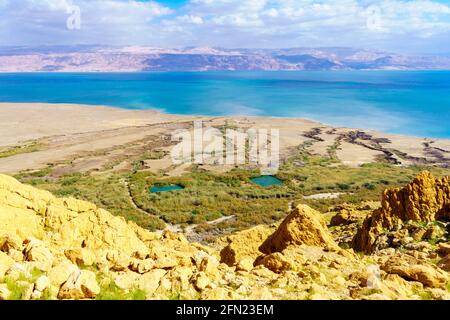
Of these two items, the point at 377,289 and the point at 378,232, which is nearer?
the point at 377,289

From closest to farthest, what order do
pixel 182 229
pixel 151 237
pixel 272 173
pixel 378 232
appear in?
pixel 151 237
pixel 378 232
pixel 182 229
pixel 272 173

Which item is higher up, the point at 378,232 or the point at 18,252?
the point at 18,252

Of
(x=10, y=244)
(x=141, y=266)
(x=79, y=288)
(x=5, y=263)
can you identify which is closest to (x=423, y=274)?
(x=141, y=266)

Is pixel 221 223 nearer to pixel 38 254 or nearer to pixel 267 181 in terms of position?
pixel 267 181

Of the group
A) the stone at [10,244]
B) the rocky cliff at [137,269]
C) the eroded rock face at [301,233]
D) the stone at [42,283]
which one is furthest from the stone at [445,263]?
the stone at [10,244]

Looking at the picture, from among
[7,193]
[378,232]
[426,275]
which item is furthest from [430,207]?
[7,193]

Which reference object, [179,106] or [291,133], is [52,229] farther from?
[179,106]

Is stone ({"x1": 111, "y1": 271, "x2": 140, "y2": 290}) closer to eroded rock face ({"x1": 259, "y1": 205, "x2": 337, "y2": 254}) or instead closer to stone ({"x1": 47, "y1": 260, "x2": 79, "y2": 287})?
stone ({"x1": 47, "y1": 260, "x2": 79, "y2": 287})
